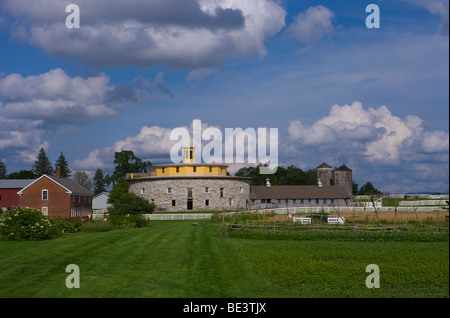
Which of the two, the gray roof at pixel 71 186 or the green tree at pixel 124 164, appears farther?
the green tree at pixel 124 164

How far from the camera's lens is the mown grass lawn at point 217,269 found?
1415cm

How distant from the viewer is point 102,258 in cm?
2030

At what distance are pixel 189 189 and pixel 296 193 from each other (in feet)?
73.7

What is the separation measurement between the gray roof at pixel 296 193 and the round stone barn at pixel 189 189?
30.0 ft

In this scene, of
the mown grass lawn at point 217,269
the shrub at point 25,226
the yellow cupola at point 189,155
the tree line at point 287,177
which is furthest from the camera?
the tree line at point 287,177

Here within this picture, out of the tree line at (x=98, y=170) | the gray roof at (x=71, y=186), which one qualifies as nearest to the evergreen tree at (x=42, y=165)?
the tree line at (x=98, y=170)

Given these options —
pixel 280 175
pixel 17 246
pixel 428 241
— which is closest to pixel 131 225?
pixel 17 246

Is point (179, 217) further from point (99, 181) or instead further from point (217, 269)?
point (99, 181)

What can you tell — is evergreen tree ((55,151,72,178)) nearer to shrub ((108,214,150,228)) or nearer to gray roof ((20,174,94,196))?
gray roof ((20,174,94,196))

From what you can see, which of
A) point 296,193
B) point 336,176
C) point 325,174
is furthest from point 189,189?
point 336,176

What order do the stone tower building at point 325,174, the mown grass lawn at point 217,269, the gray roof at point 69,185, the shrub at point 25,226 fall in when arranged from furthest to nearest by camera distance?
the stone tower building at point 325,174, the gray roof at point 69,185, the shrub at point 25,226, the mown grass lawn at point 217,269

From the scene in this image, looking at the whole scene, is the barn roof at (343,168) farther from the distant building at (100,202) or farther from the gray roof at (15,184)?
the gray roof at (15,184)

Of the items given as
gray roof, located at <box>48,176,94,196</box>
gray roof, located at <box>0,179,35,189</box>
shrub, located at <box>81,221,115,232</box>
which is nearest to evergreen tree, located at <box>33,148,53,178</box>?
gray roof, located at <box>0,179,35,189</box>

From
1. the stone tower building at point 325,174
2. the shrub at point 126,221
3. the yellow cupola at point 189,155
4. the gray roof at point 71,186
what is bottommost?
the shrub at point 126,221
